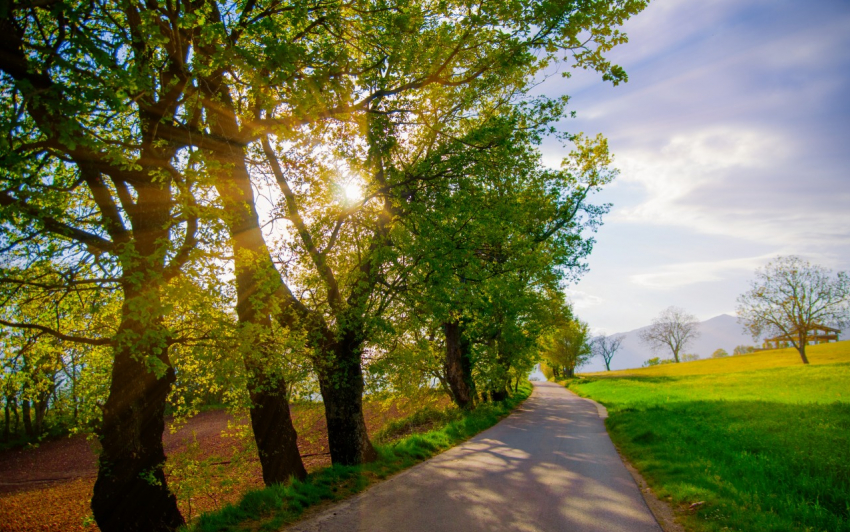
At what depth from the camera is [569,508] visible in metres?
7.11

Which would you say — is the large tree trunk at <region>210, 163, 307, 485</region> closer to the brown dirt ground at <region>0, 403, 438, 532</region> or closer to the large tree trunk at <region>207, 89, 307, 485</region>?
the large tree trunk at <region>207, 89, 307, 485</region>

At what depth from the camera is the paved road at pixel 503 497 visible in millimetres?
6441

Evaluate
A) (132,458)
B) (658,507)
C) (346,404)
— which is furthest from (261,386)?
(658,507)

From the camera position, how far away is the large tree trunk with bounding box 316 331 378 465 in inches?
448

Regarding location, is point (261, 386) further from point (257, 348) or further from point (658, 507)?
point (658, 507)

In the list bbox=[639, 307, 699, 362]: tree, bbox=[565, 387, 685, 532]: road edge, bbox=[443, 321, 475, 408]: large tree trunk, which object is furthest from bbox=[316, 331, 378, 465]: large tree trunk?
bbox=[639, 307, 699, 362]: tree

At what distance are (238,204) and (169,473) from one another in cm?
539

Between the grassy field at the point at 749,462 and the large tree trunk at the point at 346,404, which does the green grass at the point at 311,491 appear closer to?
the large tree trunk at the point at 346,404

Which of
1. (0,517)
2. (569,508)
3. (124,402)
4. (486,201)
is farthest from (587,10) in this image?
(0,517)

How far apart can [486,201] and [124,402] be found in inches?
401

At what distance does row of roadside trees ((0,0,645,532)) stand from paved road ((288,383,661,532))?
268cm

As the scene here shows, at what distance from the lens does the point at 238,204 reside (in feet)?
23.1

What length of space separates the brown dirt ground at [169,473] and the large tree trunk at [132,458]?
1.17 ft

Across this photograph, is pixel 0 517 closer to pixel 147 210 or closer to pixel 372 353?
pixel 372 353
